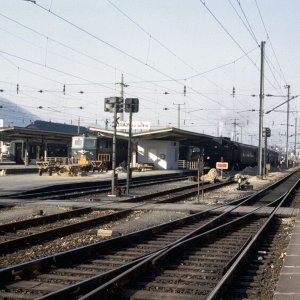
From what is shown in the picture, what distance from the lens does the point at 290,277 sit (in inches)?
254

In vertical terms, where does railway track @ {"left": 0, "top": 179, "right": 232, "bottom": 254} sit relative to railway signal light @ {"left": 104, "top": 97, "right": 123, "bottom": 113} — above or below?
below

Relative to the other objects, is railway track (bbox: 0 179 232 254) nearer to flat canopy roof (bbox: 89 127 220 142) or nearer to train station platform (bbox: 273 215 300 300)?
train station platform (bbox: 273 215 300 300)

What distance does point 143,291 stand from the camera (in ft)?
19.8

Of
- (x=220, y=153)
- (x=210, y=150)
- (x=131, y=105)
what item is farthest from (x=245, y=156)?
(x=131, y=105)

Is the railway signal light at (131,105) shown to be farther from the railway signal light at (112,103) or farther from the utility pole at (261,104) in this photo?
the utility pole at (261,104)

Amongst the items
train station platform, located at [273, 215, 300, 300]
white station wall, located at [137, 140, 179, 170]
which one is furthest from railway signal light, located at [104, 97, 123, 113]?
white station wall, located at [137, 140, 179, 170]

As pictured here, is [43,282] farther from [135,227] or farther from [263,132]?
[263,132]

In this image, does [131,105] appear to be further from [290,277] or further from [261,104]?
[261,104]

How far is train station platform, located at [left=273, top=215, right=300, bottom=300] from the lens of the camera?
18.2ft

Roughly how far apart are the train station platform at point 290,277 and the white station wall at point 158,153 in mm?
36843

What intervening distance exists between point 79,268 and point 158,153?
39.3 meters

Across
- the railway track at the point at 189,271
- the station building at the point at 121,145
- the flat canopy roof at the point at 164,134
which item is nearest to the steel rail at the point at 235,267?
the railway track at the point at 189,271

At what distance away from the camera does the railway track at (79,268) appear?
584 centimetres

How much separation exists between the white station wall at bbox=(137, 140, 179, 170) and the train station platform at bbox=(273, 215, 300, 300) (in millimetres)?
36843
